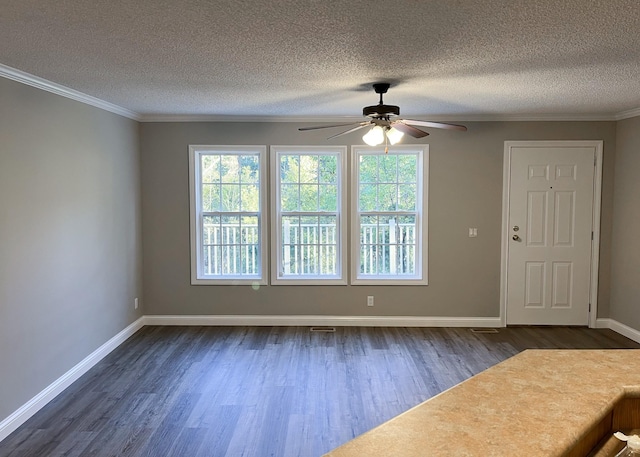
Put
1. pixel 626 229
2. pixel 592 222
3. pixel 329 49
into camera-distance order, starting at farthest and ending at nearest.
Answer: pixel 592 222, pixel 626 229, pixel 329 49

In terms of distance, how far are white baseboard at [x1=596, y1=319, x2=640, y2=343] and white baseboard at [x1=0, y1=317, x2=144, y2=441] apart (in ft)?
17.3

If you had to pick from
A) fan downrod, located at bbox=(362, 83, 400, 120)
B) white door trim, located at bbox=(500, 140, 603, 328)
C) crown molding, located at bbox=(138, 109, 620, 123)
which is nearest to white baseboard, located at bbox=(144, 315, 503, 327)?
white door trim, located at bbox=(500, 140, 603, 328)

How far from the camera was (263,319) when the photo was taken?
17.7 ft

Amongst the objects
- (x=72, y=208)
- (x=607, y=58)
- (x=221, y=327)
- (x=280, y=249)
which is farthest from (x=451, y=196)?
(x=72, y=208)

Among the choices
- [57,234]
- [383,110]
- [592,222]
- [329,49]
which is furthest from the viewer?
[592,222]

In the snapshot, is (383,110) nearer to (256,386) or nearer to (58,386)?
(256,386)

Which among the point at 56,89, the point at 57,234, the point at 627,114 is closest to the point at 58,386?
the point at 57,234

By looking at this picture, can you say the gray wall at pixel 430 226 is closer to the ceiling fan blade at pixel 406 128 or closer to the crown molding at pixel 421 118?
the crown molding at pixel 421 118

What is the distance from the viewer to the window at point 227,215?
5.34 metres

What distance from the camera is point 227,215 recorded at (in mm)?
5406

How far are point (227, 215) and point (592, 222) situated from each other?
4176mm

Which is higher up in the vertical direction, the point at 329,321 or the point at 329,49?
the point at 329,49

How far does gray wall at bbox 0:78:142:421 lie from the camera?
122 inches

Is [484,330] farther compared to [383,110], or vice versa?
[484,330]
